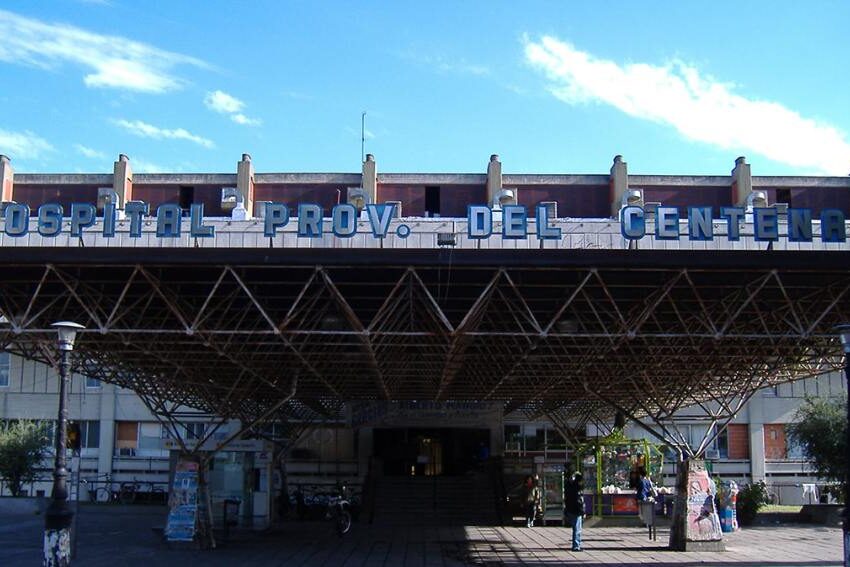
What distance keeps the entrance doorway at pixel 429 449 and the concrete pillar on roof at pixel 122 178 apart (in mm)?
19452

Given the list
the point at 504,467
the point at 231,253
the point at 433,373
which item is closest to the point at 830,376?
the point at 504,467

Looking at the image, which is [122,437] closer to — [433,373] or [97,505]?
[97,505]

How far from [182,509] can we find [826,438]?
27995 mm

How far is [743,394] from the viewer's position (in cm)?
3094

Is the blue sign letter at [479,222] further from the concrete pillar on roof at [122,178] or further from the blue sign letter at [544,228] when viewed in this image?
the concrete pillar on roof at [122,178]

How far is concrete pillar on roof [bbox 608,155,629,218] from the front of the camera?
5322 centimetres

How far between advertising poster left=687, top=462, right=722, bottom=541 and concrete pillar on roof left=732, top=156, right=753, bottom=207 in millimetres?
31189

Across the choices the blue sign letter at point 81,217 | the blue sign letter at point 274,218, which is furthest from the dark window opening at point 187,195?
the blue sign letter at point 274,218

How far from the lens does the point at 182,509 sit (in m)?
26.1

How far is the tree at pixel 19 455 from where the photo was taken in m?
43.7

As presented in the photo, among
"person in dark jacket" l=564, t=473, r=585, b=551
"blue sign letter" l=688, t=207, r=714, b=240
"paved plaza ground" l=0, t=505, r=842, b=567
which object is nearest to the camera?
"blue sign letter" l=688, t=207, r=714, b=240

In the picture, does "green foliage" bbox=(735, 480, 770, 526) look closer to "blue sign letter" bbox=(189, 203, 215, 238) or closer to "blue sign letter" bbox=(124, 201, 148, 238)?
"blue sign letter" bbox=(189, 203, 215, 238)

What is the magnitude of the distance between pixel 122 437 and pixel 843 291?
4323 centimetres

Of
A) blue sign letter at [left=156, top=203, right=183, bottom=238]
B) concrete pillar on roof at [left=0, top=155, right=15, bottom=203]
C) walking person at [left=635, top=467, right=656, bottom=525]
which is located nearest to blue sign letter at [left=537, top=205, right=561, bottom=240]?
blue sign letter at [left=156, top=203, right=183, bottom=238]
